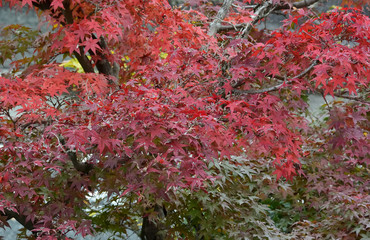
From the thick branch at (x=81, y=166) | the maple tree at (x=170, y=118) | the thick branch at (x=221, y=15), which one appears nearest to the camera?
the maple tree at (x=170, y=118)

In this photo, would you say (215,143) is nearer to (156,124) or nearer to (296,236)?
(156,124)

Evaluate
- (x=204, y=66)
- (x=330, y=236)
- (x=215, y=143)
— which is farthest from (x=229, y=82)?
(x=330, y=236)

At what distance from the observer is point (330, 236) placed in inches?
132

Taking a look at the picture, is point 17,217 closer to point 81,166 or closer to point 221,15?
point 81,166

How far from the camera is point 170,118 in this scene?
2.31 m

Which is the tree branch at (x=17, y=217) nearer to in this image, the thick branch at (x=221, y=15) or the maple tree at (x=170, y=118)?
the maple tree at (x=170, y=118)

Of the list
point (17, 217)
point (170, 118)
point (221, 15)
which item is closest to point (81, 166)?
point (17, 217)

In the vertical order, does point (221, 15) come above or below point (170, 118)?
below

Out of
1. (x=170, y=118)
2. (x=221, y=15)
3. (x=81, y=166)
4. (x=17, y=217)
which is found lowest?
(x=17, y=217)

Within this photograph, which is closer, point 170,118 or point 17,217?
point 170,118

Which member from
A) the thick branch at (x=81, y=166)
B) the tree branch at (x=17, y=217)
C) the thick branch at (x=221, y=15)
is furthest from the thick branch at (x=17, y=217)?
the thick branch at (x=221, y=15)

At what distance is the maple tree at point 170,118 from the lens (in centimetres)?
232

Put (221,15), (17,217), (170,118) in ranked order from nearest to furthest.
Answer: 1. (170,118)
2. (17,217)
3. (221,15)

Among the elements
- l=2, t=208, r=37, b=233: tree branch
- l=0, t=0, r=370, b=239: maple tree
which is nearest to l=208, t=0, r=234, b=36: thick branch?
l=0, t=0, r=370, b=239: maple tree
